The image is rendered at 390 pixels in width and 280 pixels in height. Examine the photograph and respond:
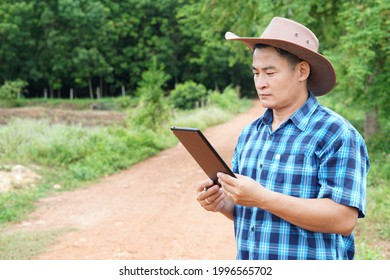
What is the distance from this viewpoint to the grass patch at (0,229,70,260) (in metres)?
5.95

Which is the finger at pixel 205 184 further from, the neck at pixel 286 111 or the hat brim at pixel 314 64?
the hat brim at pixel 314 64

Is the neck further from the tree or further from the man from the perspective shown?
the tree

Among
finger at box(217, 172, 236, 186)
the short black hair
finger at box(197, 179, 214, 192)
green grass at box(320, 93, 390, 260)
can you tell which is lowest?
green grass at box(320, 93, 390, 260)

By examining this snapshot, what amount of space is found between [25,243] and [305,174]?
16.8 ft

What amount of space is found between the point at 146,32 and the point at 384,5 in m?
37.6

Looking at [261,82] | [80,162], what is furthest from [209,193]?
[80,162]

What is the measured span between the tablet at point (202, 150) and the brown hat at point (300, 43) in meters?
0.50

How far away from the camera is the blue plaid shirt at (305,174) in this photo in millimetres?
1981

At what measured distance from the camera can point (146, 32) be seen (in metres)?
44.6

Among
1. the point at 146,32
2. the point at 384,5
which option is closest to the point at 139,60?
the point at 146,32

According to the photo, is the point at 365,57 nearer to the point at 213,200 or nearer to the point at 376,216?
the point at 376,216

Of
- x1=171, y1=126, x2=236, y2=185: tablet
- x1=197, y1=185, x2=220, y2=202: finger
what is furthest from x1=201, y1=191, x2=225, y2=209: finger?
x1=171, y1=126, x2=236, y2=185: tablet
